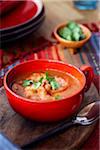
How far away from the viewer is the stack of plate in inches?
39.8

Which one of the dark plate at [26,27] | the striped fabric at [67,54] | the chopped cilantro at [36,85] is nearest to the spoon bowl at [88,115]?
the chopped cilantro at [36,85]

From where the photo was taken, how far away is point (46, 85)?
2.37 feet

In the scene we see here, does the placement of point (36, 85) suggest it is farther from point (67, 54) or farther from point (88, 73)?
point (67, 54)

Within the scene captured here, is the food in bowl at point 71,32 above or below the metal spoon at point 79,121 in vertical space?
below

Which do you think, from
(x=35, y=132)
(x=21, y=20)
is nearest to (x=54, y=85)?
(x=35, y=132)

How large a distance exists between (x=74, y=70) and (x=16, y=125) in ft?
0.60

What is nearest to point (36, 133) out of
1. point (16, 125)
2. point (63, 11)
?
point (16, 125)

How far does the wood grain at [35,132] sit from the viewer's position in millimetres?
652

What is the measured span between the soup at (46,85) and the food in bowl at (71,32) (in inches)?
10.8

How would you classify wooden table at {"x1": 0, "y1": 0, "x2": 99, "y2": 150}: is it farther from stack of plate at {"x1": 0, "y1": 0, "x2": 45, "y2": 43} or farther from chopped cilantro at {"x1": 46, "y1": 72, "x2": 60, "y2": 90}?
stack of plate at {"x1": 0, "y1": 0, "x2": 45, "y2": 43}

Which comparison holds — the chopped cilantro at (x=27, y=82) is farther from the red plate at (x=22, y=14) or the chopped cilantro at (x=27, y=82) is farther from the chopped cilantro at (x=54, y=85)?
the red plate at (x=22, y=14)

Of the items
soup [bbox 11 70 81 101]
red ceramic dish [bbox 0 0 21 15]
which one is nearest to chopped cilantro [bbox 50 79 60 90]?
soup [bbox 11 70 81 101]

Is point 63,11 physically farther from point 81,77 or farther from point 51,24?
point 81,77

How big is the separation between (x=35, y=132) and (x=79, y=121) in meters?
0.10
